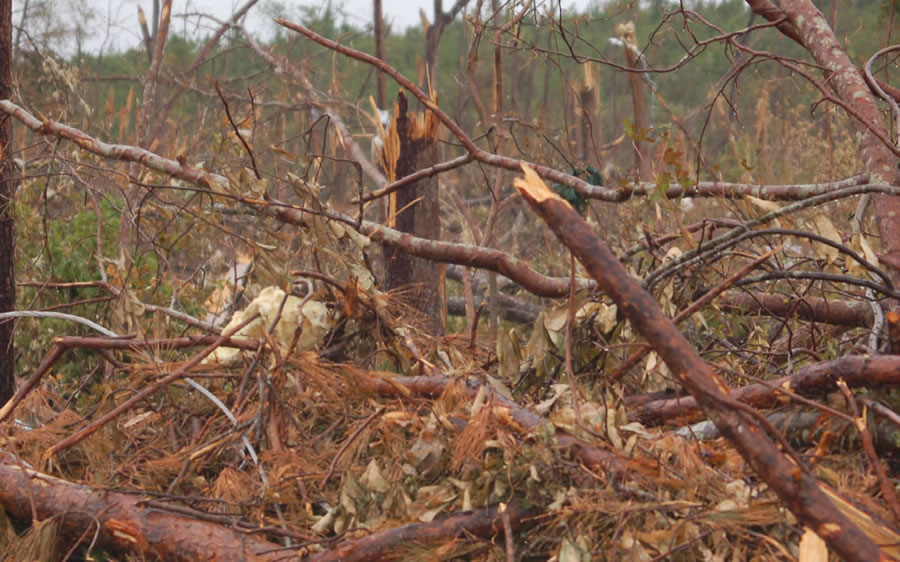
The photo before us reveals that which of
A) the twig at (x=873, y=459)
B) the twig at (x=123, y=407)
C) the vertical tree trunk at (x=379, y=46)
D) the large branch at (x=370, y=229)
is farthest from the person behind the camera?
the vertical tree trunk at (x=379, y=46)

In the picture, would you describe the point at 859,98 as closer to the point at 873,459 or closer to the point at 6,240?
the point at 873,459

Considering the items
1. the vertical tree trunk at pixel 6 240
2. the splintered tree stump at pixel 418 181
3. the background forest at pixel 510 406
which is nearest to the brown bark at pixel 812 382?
the background forest at pixel 510 406

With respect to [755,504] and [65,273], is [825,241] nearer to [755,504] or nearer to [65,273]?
[755,504]

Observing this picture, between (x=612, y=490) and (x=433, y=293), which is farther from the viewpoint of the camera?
(x=433, y=293)

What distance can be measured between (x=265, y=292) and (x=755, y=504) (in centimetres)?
164

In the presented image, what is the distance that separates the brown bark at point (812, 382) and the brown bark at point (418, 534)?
52cm

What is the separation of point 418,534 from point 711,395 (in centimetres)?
71

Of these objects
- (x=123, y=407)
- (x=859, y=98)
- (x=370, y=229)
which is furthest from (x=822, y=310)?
(x=123, y=407)

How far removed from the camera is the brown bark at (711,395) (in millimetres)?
1435

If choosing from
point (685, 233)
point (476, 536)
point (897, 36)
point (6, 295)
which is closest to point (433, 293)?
point (6, 295)

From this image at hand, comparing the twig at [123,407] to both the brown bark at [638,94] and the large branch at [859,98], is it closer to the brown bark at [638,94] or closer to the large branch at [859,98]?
the large branch at [859,98]

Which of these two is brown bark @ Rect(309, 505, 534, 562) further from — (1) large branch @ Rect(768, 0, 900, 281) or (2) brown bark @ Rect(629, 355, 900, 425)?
(1) large branch @ Rect(768, 0, 900, 281)

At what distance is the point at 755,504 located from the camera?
1.70 m

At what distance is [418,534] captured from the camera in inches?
74.0
